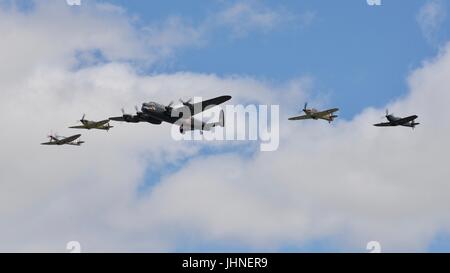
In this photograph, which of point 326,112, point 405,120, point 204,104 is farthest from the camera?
point 326,112

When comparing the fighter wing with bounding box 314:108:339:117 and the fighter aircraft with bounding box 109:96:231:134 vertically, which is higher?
the fighter wing with bounding box 314:108:339:117

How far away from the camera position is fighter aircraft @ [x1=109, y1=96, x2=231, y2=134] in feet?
395

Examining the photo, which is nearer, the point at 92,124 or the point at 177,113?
the point at 177,113

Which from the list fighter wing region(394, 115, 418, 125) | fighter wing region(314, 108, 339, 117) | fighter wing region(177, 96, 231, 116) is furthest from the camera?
fighter wing region(314, 108, 339, 117)

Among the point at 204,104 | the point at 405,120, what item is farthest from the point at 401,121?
the point at 204,104

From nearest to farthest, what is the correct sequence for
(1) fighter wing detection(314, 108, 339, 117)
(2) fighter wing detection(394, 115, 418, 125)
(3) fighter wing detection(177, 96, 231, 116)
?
(3) fighter wing detection(177, 96, 231, 116) → (2) fighter wing detection(394, 115, 418, 125) → (1) fighter wing detection(314, 108, 339, 117)

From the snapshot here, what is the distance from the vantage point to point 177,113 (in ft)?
401

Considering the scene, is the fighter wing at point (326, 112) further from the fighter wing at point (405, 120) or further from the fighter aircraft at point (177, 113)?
the fighter aircraft at point (177, 113)

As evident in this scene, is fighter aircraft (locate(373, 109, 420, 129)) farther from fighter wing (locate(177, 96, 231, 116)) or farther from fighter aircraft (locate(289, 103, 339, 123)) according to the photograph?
fighter wing (locate(177, 96, 231, 116))

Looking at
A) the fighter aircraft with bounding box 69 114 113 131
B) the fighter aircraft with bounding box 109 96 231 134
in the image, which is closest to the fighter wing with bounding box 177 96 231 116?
the fighter aircraft with bounding box 109 96 231 134

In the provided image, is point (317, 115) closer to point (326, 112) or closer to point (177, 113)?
point (326, 112)

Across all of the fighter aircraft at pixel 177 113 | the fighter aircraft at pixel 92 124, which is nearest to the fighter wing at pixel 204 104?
the fighter aircraft at pixel 177 113
